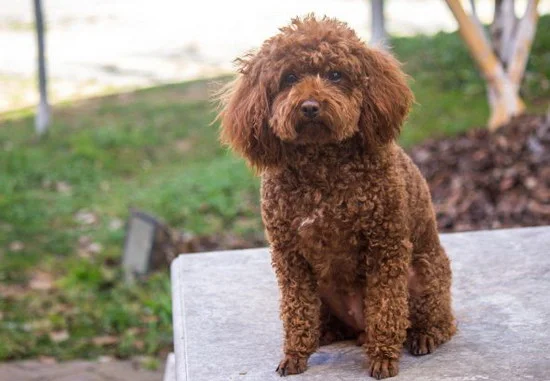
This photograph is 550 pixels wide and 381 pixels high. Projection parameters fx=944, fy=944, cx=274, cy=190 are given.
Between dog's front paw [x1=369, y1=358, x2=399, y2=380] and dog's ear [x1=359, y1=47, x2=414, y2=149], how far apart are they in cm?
70

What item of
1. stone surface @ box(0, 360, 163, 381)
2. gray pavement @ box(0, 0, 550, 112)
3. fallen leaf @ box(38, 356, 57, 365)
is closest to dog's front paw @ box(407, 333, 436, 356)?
stone surface @ box(0, 360, 163, 381)

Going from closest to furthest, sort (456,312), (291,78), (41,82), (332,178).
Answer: (291,78)
(332,178)
(456,312)
(41,82)

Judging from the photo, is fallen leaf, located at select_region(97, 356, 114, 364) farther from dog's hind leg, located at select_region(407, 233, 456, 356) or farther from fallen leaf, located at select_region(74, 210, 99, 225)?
dog's hind leg, located at select_region(407, 233, 456, 356)

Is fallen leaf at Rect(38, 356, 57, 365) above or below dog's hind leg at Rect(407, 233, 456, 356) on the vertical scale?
below

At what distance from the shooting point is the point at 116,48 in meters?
12.5

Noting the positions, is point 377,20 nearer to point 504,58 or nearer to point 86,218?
point 504,58

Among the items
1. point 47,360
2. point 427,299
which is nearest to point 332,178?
point 427,299

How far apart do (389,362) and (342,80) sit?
0.94 metres

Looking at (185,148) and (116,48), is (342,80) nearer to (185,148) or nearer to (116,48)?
(185,148)

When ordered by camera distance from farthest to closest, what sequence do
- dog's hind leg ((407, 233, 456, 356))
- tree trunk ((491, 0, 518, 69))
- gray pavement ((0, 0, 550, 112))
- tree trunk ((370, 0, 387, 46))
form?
1. gray pavement ((0, 0, 550, 112))
2. tree trunk ((370, 0, 387, 46))
3. tree trunk ((491, 0, 518, 69))
4. dog's hind leg ((407, 233, 456, 356))

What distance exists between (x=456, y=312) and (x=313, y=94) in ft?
4.30

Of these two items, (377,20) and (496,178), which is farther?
(377,20)

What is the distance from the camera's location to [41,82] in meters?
9.36

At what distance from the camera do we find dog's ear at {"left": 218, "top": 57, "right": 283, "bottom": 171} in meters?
2.93
